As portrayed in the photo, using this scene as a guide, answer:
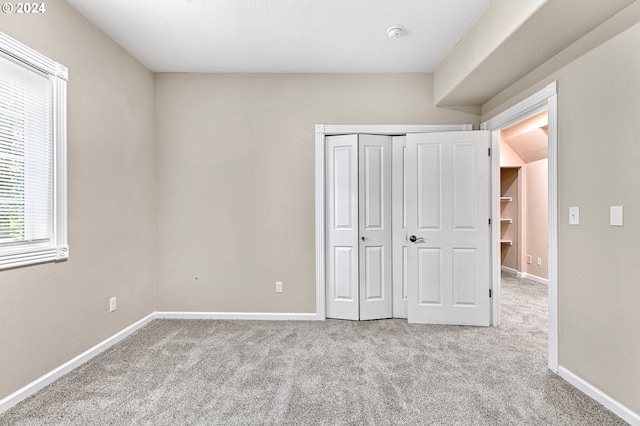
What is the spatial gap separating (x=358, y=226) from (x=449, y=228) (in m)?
0.96

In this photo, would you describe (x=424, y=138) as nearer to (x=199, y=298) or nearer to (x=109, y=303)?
(x=199, y=298)

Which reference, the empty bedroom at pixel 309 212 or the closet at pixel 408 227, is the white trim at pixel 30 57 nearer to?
the empty bedroom at pixel 309 212

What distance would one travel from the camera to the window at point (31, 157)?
1.89 metres

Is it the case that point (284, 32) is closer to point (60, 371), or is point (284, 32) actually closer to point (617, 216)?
point (617, 216)

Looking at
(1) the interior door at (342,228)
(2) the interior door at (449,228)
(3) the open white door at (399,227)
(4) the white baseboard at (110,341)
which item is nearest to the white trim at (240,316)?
(4) the white baseboard at (110,341)

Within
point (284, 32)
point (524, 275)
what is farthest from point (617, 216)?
point (524, 275)

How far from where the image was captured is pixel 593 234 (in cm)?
198

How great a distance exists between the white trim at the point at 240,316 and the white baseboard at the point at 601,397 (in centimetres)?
219

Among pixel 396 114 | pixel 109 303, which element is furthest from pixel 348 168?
pixel 109 303

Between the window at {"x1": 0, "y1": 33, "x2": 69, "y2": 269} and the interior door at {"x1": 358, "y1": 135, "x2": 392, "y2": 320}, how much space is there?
2.61 meters

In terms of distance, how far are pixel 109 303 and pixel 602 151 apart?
396cm

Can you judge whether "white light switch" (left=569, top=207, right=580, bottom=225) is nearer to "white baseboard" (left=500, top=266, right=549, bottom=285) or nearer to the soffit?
the soffit

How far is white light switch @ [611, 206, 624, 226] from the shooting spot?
180 centimetres

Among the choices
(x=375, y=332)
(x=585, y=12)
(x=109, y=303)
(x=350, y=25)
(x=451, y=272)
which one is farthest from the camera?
(x=451, y=272)
